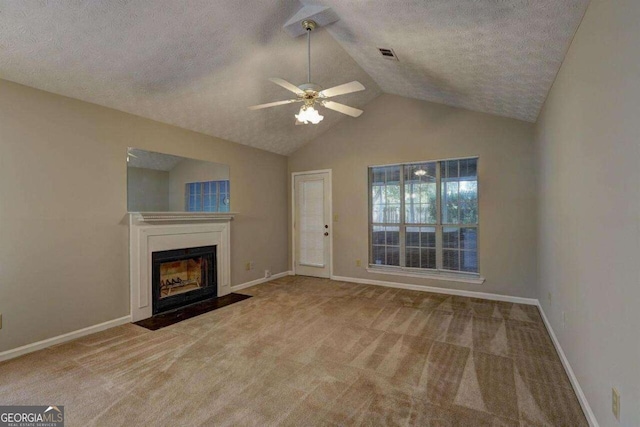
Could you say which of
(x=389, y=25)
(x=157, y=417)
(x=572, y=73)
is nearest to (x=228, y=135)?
(x=389, y=25)

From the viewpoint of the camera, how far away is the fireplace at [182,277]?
383cm

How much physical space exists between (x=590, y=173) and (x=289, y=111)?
12.1 feet

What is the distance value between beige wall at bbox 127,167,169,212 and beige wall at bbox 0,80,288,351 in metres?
0.08

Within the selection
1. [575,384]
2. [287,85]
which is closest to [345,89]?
[287,85]

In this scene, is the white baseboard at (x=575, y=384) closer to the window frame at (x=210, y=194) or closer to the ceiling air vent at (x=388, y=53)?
the ceiling air vent at (x=388, y=53)

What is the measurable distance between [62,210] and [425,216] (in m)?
4.64

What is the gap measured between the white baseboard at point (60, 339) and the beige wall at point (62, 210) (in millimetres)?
51

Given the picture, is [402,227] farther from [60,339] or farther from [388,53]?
[60,339]

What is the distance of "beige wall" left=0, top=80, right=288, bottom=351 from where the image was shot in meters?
2.70

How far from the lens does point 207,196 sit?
4.47m

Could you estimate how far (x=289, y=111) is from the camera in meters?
4.55

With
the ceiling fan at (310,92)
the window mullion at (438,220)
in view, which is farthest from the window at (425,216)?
the ceiling fan at (310,92)

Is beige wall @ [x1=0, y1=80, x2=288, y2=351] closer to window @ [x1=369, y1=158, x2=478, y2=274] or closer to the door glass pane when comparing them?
the door glass pane

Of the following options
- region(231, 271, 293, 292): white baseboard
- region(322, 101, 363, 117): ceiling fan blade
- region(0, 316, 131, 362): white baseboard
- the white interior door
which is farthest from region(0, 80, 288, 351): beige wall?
the white interior door
